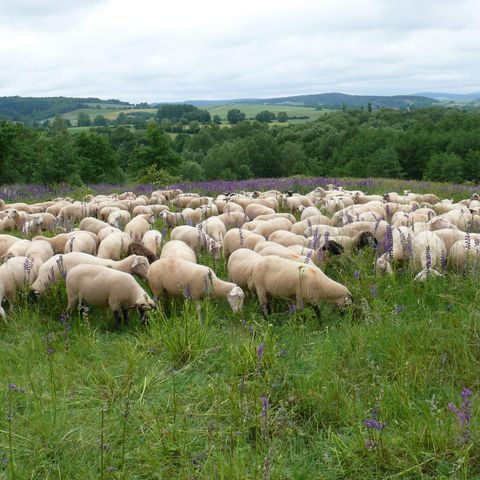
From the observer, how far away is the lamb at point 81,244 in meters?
8.72

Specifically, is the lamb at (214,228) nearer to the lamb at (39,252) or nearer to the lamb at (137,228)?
the lamb at (137,228)

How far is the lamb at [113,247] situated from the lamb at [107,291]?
205 centimetres

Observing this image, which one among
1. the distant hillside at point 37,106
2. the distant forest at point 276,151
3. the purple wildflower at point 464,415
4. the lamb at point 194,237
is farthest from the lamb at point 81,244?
the distant hillside at point 37,106

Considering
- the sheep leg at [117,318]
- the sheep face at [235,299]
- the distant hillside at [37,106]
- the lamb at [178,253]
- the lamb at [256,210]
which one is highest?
the distant hillside at [37,106]

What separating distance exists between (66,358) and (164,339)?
100cm

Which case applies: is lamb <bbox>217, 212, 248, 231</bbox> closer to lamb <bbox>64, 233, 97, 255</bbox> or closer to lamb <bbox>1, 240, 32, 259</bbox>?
lamb <bbox>64, 233, 97, 255</bbox>

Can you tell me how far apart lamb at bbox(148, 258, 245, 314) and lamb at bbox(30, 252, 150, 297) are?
0.52 meters

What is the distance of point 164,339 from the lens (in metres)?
5.05

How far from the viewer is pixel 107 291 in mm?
6508

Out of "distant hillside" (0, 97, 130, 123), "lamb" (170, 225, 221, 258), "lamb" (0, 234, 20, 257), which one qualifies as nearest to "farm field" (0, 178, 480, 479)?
"lamb" (170, 225, 221, 258)

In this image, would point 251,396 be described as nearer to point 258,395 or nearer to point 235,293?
point 258,395

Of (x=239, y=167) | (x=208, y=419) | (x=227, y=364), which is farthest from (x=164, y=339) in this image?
(x=239, y=167)

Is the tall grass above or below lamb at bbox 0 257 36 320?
below

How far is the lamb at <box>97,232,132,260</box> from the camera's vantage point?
8.82 m
